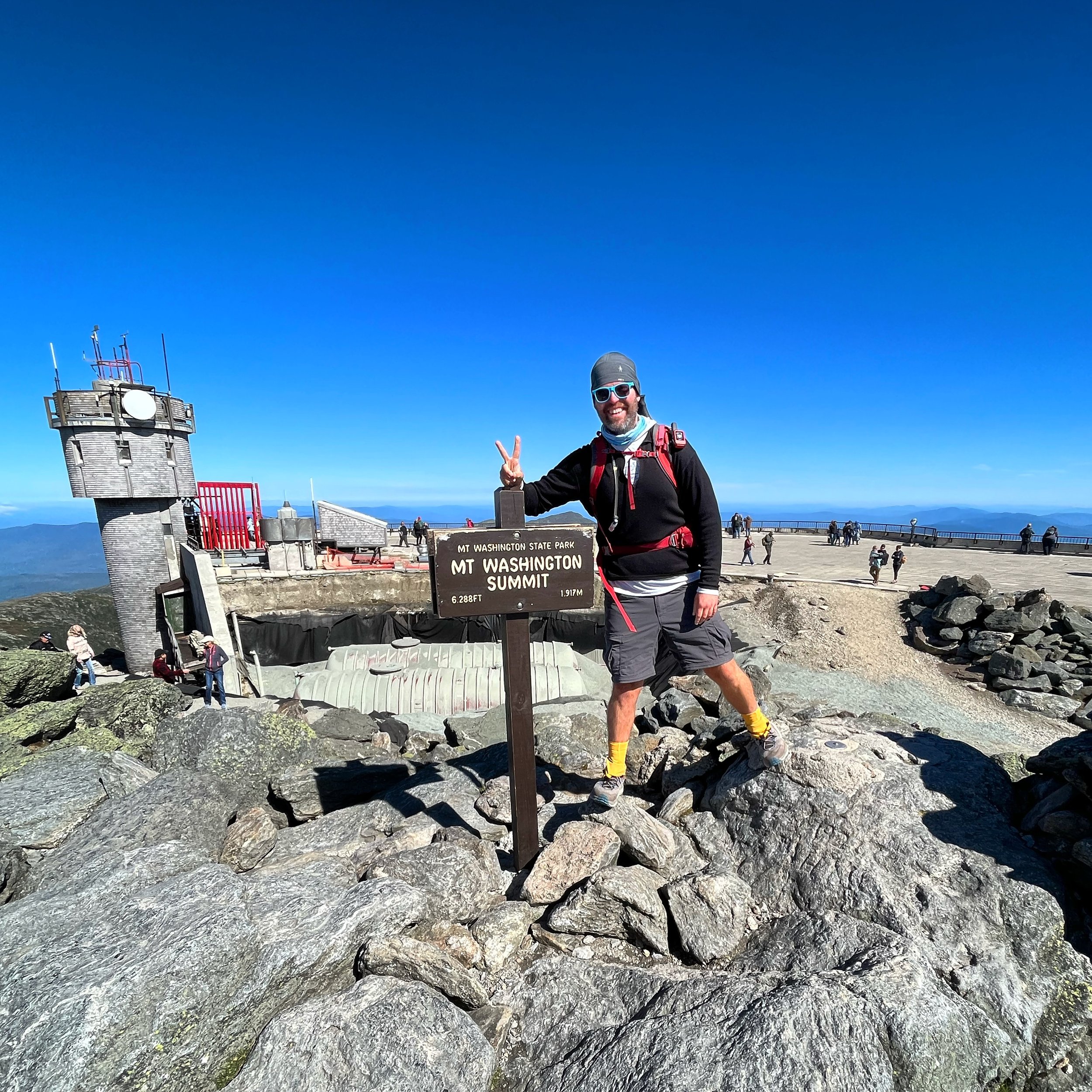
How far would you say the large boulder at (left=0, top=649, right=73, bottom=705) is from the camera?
8.11 metres

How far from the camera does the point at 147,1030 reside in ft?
9.17

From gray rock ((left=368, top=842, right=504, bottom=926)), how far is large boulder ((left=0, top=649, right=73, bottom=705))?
738 centimetres

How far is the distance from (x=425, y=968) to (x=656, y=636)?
2.57 meters

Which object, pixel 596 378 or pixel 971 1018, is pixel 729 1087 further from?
pixel 596 378

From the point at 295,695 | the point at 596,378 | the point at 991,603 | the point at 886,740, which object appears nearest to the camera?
the point at 596,378

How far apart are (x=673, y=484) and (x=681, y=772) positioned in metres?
2.98

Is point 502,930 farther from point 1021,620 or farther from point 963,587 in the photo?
point 963,587

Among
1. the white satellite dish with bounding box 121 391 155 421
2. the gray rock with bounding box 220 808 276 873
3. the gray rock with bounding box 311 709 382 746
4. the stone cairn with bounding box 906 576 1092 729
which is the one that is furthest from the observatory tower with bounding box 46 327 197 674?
the stone cairn with bounding box 906 576 1092 729

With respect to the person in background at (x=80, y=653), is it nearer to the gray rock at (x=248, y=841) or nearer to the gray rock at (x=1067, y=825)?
the gray rock at (x=248, y=841)

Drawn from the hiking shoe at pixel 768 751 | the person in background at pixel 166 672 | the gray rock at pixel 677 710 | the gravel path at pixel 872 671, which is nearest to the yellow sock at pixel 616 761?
the hiking shoe at pixel 768 751

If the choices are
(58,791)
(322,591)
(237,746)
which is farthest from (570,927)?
(322,591)

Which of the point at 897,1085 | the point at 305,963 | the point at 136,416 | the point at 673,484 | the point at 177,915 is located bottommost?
the point at 897,1085

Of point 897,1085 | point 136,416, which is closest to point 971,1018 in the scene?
point 897,1085

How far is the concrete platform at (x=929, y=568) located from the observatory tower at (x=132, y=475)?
2084cm
